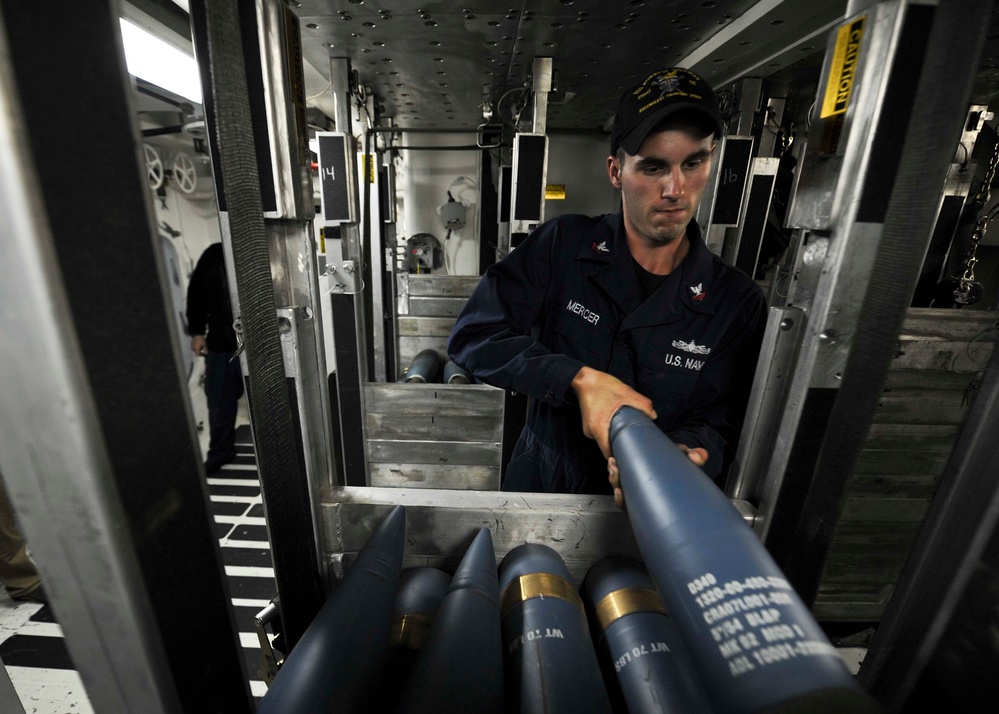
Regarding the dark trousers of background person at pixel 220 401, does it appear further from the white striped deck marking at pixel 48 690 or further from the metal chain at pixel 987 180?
the metal chain at pixel 987 180

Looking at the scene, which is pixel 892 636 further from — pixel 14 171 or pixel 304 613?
pixel 14 171

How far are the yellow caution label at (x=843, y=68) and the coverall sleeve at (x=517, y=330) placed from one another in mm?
589

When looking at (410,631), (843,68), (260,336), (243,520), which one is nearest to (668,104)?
(843,68)

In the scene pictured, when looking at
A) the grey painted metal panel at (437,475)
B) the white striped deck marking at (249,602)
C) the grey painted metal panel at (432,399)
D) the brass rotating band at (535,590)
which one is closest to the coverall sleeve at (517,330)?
the brass rotating band at (535,590)

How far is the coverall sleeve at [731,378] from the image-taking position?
115cm

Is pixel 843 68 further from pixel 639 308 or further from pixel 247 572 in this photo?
pixel 247 572

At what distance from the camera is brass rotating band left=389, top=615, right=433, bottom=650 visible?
78 centimetres

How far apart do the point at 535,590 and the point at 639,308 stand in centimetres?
74

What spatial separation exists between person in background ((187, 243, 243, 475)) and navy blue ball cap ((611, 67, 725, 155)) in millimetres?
3255

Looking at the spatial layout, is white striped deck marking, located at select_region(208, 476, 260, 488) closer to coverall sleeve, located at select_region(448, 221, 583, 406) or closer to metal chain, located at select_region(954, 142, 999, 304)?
coverall sleeve, located at select_region(448, 221, 583, 406)

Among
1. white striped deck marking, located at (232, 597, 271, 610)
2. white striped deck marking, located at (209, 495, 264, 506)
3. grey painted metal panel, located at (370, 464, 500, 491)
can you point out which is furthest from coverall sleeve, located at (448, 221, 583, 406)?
white striped deck marking, located at (209, 495, 264, 506)

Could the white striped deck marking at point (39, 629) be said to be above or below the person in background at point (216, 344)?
below

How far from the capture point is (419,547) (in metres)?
0.94

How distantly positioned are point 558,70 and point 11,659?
3.74m
